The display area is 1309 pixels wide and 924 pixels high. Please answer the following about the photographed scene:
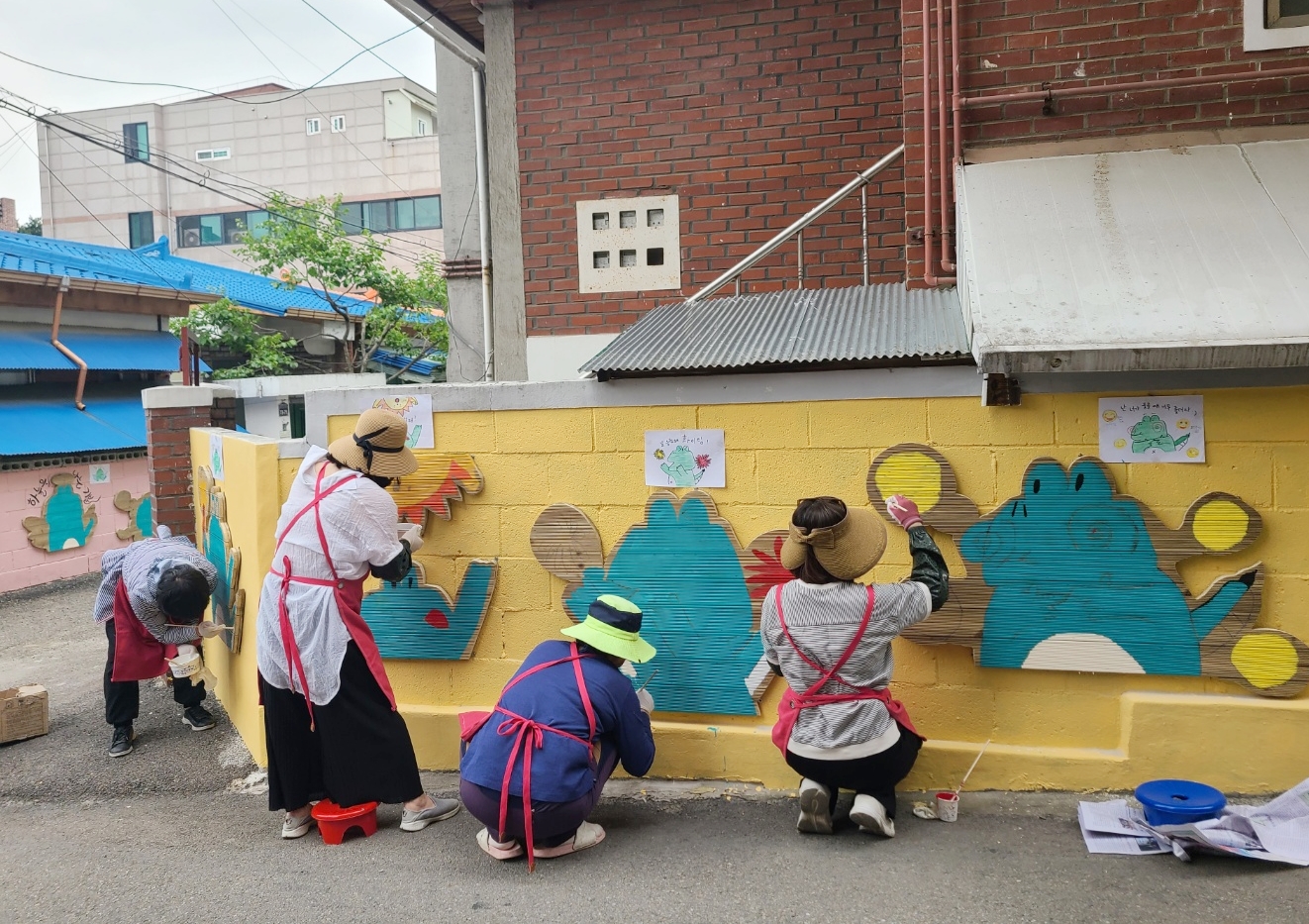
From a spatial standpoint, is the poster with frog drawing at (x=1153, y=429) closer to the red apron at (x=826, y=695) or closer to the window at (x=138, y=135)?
the red apron at (x=826, y=695)

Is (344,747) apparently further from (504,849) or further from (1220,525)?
(1220,525)

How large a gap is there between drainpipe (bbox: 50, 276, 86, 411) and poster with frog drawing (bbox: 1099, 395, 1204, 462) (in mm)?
11385

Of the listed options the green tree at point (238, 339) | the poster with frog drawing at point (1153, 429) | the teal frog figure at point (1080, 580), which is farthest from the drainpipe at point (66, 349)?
the poster with frog drawing at point (1153, 429)

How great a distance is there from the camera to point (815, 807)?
156 inches

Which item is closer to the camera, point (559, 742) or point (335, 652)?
point (559, 742)

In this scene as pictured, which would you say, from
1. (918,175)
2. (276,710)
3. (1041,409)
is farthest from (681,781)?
(918,175)

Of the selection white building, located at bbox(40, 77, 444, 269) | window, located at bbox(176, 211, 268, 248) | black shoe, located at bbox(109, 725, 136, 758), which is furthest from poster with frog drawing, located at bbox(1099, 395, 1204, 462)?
window, located at bbox(176, 211, 268, 248)

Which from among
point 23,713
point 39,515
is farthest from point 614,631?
point 39,515

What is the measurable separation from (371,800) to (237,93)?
3919 cm

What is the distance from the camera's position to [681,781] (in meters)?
4.65

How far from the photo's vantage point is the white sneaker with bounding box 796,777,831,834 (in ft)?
13.0

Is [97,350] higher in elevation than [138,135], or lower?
lower

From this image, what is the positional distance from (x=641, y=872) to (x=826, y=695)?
94 centimetres

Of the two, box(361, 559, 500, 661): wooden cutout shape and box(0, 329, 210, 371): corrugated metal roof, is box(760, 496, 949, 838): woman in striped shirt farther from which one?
box(0, 329, 210, 371): corrugated metal roof
